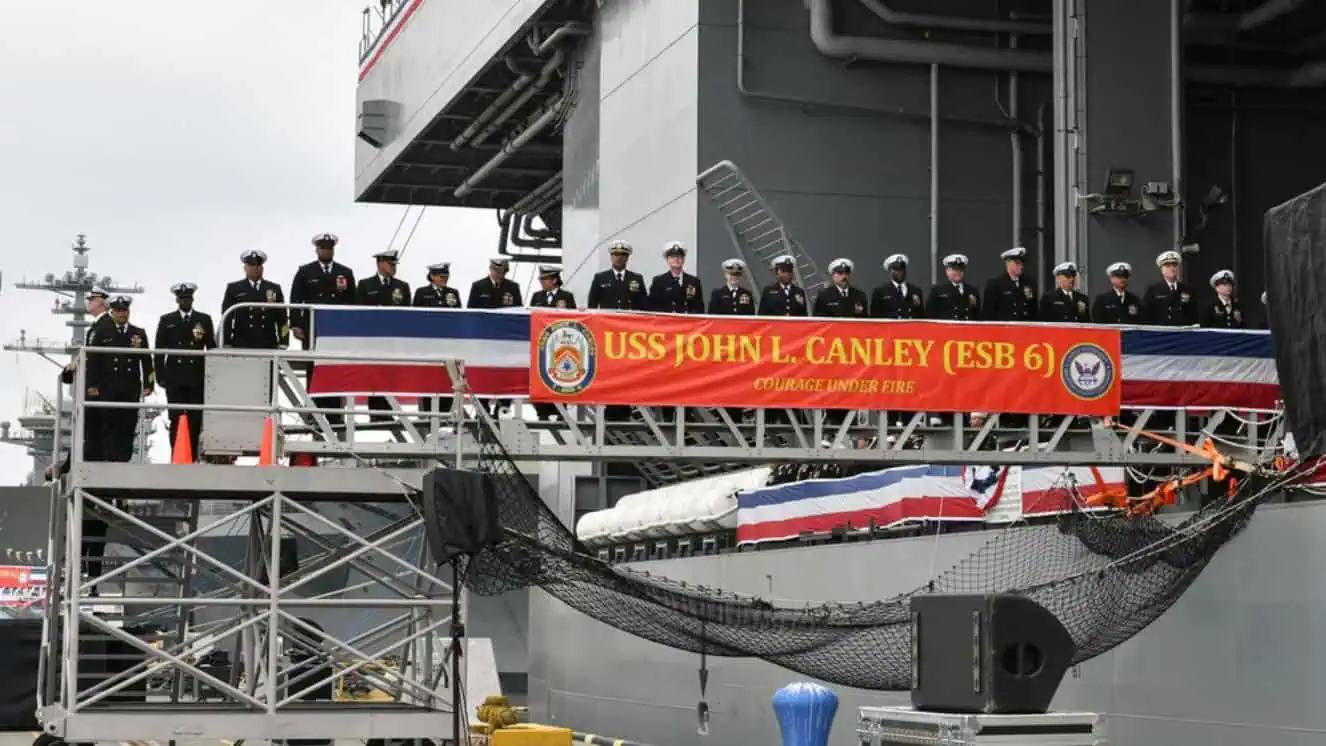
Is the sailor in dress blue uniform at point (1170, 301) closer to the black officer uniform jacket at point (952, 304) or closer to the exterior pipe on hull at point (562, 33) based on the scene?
the black officer uniform jacket at point (952, 304)

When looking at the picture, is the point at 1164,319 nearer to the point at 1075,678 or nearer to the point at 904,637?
the point at 1075,678

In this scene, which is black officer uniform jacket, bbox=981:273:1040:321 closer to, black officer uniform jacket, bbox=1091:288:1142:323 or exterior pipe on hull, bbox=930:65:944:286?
black officer uniform jacket, bbox=1091:288:1142:323

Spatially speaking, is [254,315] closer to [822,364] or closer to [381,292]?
[381,292]

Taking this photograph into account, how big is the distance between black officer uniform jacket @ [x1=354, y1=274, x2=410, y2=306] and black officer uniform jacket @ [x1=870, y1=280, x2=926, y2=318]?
4.47 meters

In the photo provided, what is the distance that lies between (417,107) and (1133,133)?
65.9 ft

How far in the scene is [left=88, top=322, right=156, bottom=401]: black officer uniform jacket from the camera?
64.4 feet

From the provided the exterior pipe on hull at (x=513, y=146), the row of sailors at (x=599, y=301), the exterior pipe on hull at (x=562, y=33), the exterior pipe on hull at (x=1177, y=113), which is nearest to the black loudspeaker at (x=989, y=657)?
the row of sailors at (x=599, y=301)

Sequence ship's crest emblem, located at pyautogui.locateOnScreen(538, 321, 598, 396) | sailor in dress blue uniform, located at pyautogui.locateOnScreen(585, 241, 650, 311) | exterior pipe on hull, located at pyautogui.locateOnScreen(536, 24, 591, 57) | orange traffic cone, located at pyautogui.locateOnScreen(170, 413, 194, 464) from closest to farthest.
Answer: ship's crest emblem, located at pyautogui.locateOnScreen(538, 321, 598, 396), orange traffic cone, located at pyautogui.locateOnScreen(170, 413, 194, 464), sailor in dress blue uniform, located at pyautogui.locateOnScreen(585, 241, 650, 311), exterior pipe on hull, located at pyautogui.locateOnScreen(536, 24, 591, 57)

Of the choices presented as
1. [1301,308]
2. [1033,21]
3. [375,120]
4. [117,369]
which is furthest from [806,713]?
[375,120]

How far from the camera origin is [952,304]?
20.6 meters

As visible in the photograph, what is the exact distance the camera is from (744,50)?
2762 cm

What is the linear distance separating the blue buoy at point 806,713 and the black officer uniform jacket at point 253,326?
20.9 ft

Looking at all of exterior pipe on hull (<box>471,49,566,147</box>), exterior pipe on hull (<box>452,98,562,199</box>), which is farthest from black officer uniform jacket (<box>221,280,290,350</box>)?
exterior pipe on hull (<box>452,98,562,199</box>)

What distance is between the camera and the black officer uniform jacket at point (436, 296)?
20.1 meters
